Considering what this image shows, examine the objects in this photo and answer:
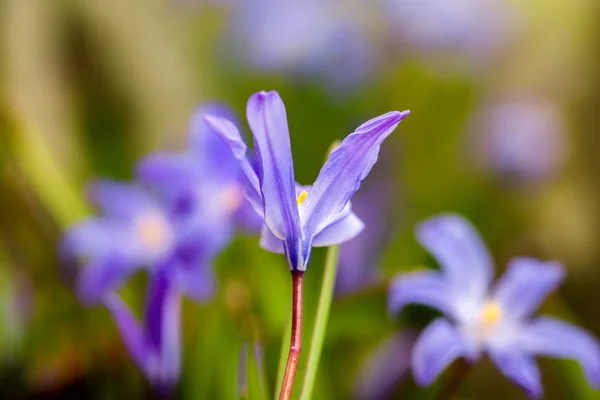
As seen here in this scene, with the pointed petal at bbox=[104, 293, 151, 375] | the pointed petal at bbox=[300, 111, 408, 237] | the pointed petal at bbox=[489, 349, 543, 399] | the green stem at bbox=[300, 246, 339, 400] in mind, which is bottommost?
the pointed petal at bbox=[489, 349, 543, 399]

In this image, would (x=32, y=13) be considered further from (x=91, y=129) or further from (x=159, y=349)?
(x=159, y=349)

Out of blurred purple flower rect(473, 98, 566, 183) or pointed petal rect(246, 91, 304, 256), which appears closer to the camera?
pointed petal rect(246, 91, 304, 256)

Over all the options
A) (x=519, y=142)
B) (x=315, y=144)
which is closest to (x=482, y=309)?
(x=315, y=144)

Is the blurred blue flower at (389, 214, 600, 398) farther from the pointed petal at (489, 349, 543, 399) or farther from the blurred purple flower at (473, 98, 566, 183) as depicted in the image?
the blurred purple flower at (473, 98, 566, 183)

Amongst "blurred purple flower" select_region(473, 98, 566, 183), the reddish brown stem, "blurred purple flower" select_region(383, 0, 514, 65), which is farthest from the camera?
"blurred purple flower" select_region(383, 0, 514, 65)

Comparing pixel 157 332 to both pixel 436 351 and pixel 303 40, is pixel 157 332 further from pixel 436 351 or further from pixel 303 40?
pixel 303 40

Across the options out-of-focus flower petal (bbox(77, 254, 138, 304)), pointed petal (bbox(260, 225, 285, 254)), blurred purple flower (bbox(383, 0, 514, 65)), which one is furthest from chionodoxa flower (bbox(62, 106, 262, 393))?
blurred purple flower (bbox(383, 0, 514, 65))

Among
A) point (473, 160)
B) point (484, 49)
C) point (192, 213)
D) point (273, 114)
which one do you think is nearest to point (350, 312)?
point (192, 213)
